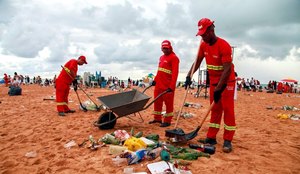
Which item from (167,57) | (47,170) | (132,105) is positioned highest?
(167,57)

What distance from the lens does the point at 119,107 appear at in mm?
4367

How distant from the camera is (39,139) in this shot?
454 centimetres

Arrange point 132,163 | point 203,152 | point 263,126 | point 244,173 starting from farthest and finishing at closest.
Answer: point 263,126 → point 203,152 → point 132,163 → point 244,173

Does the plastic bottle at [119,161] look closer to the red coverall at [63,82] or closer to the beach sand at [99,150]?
the beach sand at [99,150]

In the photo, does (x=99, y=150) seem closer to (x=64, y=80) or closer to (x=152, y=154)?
(x=152, y=154)

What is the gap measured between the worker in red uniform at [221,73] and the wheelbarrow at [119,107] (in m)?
1.38

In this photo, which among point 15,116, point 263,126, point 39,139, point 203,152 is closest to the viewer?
point 203,152

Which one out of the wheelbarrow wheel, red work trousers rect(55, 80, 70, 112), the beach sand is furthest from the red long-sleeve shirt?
red work trousers rect(55, 80, 70, 112)

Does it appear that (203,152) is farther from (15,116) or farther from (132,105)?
(15,116)

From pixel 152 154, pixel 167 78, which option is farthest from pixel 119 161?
pixel 167 78

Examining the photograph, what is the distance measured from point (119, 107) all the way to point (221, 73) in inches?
78.1

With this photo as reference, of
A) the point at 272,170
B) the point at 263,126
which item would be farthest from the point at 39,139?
the point at 263,126

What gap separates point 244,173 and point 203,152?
0.77 metres

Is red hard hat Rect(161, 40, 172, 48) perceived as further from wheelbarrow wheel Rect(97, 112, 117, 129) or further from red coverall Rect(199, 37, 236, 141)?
wheelbarrow wheel Rect(97, 112, 117, 129)
